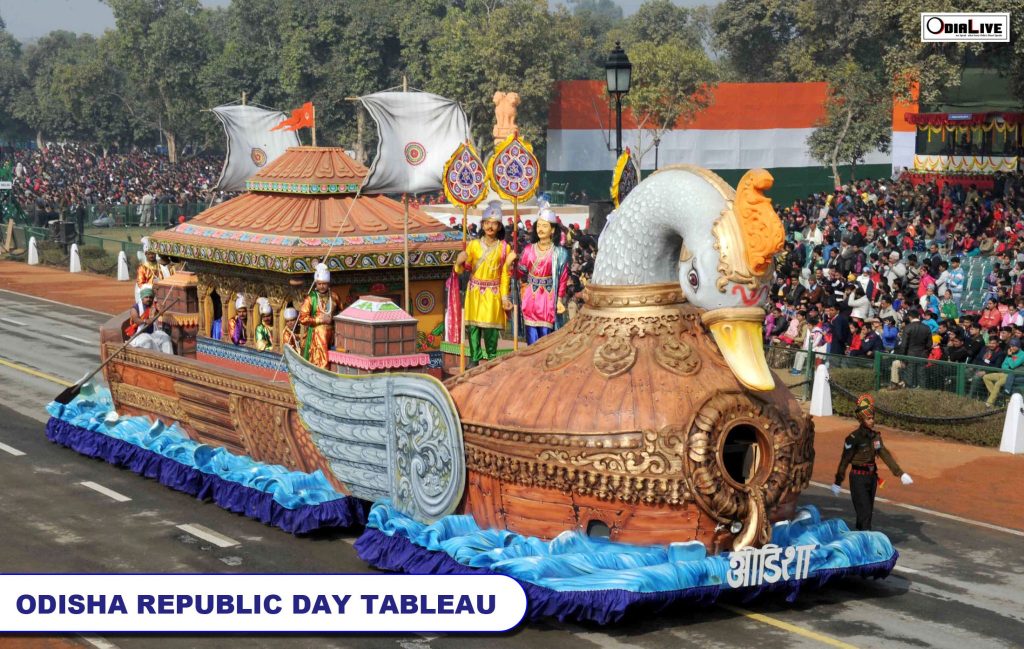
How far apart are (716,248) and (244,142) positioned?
1043cm

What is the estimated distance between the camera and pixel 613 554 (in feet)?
38.3

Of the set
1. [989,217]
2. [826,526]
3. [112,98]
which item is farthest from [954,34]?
[112,98]

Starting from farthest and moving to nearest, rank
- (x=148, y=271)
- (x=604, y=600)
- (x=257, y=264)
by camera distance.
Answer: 1. (x=148, y=271)
2. (x=257, y=264)
3. (x=604, y=600)

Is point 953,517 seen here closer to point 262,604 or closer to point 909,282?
point 262,604

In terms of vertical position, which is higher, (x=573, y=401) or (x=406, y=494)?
(x=573, y=401)

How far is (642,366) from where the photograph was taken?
12078mm

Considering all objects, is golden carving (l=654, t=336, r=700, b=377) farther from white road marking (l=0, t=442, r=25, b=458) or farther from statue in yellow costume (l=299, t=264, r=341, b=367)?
white road marking (l=0, t=442, r=25, b=458)

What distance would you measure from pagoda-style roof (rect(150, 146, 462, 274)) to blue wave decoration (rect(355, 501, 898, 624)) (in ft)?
13.8

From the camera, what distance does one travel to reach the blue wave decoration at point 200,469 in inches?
576

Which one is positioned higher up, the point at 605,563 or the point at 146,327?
the point at 146,327

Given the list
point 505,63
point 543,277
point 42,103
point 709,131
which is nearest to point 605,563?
point 543,277

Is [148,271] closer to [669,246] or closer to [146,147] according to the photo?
[669,246]

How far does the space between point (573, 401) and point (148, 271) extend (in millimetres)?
10130

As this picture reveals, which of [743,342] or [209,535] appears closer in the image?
[743,342]
